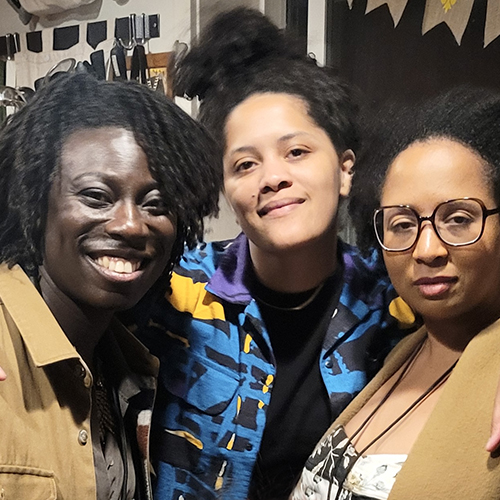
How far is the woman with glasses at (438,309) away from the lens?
0.76 metres

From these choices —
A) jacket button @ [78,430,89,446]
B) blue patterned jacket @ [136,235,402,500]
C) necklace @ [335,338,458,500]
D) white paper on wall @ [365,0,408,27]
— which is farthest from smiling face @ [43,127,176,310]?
white paper on wall @ [365,0,408,27]

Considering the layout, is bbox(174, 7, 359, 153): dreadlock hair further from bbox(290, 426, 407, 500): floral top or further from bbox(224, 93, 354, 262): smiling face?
bbox(290, 426, 407, 500): floral top

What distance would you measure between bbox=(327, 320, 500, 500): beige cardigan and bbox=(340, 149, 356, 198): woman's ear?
43 centimetres

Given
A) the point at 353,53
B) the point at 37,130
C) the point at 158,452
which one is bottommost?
the point at 158,452

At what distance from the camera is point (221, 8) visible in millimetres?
1252

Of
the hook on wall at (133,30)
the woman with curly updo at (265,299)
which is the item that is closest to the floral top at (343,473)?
the woman with curly updo at (265,299)

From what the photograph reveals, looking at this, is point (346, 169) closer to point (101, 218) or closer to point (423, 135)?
point (423, 135)

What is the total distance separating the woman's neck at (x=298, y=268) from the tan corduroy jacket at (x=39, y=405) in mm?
456

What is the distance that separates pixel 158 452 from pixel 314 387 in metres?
0.29

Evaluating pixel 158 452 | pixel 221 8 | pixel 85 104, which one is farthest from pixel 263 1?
pixel 158 452

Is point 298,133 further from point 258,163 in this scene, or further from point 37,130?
point 37,130

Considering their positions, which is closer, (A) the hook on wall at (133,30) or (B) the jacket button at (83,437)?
(B) the jacket button at (83,437)

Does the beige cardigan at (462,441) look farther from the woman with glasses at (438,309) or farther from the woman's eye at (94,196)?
the woman's eye at (94,196)

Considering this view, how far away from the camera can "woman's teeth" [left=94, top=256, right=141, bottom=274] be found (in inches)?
33.0
